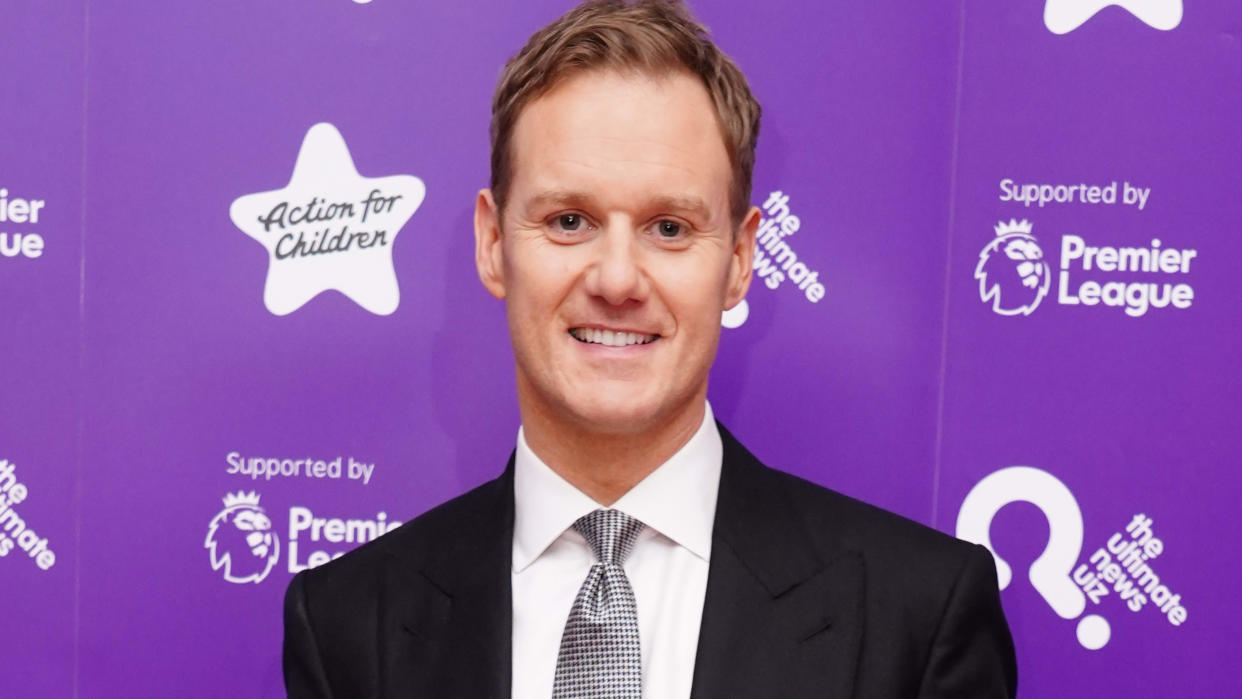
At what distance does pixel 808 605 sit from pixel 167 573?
1.38 metres

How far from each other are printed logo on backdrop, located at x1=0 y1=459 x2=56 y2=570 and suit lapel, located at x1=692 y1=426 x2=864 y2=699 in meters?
1.46

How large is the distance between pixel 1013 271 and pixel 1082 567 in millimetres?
590

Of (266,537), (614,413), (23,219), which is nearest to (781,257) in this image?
(614,413)

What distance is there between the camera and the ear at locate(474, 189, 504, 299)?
2.14 m

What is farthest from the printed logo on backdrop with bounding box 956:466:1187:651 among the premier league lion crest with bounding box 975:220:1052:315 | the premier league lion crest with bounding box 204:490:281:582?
the premier league lion crest with bounding box 204:490:281:582

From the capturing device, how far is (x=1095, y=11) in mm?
2531

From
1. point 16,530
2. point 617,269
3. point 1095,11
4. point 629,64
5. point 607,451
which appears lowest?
point 16,530

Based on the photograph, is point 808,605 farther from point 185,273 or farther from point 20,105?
point 20,105

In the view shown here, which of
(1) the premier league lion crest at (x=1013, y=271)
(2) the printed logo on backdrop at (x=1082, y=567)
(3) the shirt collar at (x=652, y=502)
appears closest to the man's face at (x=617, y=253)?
(3) the shirt collar at (x=652, y=502)

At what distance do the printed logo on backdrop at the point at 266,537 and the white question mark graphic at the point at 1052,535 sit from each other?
1.20m

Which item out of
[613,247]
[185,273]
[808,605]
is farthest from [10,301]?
[808,605]

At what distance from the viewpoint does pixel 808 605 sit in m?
1.94

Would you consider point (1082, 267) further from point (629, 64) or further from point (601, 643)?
point (601, 643)

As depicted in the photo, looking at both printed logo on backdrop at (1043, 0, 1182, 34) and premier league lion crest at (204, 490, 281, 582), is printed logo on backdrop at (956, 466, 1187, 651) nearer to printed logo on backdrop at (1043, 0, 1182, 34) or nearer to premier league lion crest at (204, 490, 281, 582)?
printed logo on backdrop at (1043, 0, 1182, 34)
